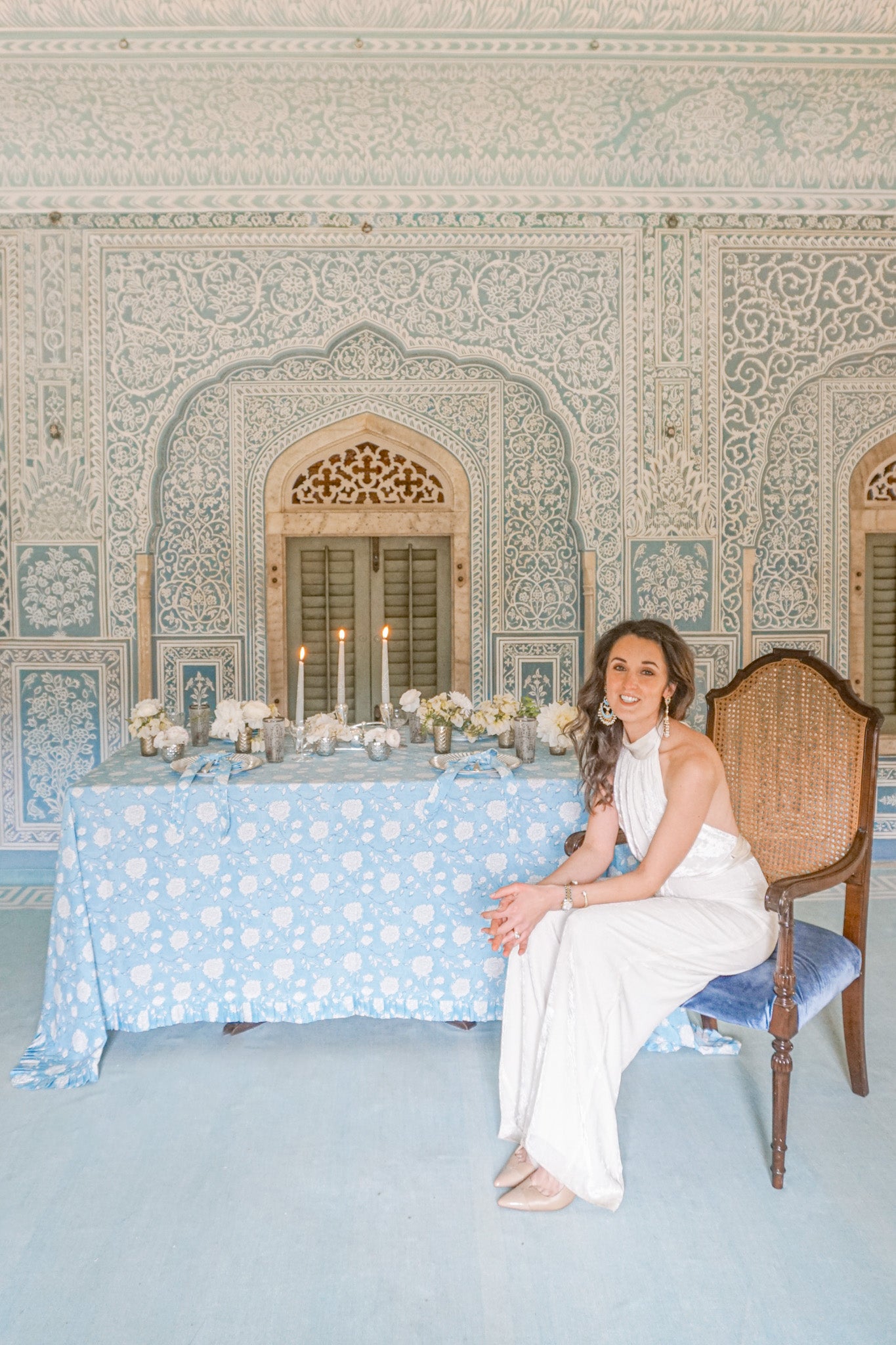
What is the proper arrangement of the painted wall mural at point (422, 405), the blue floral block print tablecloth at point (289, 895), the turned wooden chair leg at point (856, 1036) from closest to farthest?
the turned wooden chair leg at point (856, 1036)
the blue floral block print tablecloth at point (289, 895)
the painted wall mural at point (422, 405)

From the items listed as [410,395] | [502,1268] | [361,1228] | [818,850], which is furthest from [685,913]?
[410,395]

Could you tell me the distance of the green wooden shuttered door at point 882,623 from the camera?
208 inches

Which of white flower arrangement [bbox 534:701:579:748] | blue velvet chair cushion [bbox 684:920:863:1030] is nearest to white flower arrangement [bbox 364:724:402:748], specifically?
white flower arrangement [bbox 534:701:579:748]

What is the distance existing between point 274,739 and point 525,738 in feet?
2.97

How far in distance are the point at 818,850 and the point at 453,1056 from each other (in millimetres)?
1317

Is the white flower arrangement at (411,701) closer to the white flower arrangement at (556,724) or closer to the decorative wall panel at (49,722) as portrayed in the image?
the white flower arrangement at (556,724)

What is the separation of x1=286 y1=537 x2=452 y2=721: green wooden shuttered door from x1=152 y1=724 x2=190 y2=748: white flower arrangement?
1.95 m

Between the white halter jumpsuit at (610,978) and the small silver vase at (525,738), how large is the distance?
29.8 inches

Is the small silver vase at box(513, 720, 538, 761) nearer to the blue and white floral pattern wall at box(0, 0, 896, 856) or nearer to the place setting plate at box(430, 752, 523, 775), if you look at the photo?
the place setting plate at box(430, 752, 523, 775)

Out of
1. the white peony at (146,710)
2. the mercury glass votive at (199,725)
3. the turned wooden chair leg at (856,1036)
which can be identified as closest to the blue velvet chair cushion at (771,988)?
the turned wooden chair leg at (856,1036)

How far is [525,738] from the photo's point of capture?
3.30 metres

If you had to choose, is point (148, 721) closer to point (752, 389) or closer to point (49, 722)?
point (49, 722)

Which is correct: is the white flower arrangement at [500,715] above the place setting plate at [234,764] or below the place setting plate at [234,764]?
above

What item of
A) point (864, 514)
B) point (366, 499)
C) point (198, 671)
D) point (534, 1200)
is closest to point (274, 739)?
point (534, 1200)
